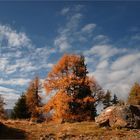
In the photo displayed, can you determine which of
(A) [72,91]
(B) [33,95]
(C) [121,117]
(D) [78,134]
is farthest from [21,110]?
(D) [78,134]

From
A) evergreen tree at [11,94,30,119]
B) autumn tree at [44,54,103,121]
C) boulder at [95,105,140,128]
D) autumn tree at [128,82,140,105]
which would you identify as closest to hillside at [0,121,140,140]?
boulder at [95,105,140,128]

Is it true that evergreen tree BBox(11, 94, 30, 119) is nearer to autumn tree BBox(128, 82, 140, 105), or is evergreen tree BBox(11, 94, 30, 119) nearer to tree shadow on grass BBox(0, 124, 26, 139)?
autumn tree BBox(128, 82, 140, 105)

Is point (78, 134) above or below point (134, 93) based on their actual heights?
below

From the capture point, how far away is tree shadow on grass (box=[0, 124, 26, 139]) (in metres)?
27.6

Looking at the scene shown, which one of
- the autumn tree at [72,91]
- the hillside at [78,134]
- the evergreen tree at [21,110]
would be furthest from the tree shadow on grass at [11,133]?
the evergreen tree at [21,110]

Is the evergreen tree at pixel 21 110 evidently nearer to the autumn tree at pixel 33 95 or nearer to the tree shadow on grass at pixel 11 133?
the autumn tree at pixel 33 95

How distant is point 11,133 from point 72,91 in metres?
23.3

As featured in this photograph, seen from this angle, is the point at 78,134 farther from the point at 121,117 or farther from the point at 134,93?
the point at 134,93

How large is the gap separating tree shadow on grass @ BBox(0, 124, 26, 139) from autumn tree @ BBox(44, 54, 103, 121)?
20.0m

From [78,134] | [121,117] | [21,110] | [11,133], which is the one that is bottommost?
[78,134]

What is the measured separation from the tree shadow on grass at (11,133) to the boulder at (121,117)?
28.4 feet

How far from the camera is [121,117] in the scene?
3231cm

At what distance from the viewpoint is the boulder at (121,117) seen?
3185 centimetres

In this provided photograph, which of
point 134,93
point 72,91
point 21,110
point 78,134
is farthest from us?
point 134,93
